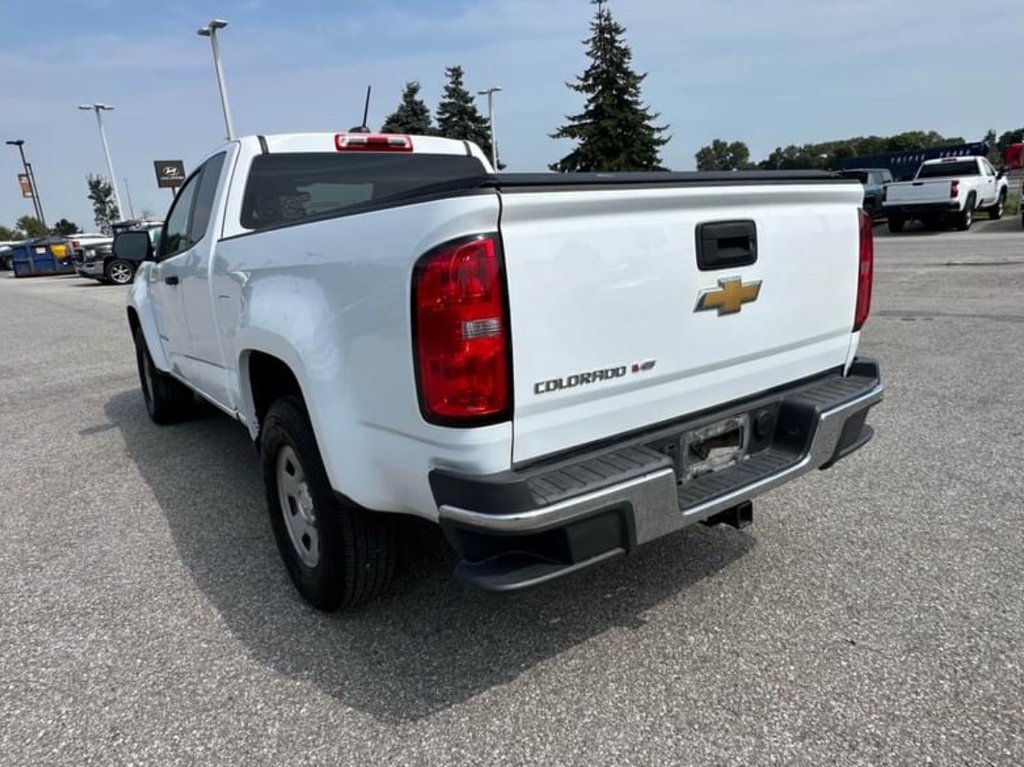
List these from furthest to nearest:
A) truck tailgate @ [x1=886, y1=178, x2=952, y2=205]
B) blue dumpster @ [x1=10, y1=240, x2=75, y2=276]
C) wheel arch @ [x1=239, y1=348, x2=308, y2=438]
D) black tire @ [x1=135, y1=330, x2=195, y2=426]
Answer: blue dumpster @ [x1=10, y1=240, x2=75, y2=276] → truck tailgate @ [x1=886, y1=178, x2=952, y2=205] → black tire @ [x1=135, y1=330, x2=195, y2=426] → wheel arch @ [x1=239, y1=348, x2=308, y2=438]

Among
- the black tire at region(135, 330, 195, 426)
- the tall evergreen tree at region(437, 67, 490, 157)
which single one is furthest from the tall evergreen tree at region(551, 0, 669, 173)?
the black tire at region(135, 330, 195, 426)

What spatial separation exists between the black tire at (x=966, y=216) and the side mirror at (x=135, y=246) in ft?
67.0

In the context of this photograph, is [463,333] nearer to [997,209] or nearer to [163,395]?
[163,395]

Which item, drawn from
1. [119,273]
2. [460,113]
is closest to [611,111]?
[460,113]

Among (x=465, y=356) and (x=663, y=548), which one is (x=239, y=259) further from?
(x=663, y=548)

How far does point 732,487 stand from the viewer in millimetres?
2312

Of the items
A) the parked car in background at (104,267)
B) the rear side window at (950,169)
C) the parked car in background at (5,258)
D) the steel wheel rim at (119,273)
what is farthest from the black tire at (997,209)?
the parked car in background at (5,258)

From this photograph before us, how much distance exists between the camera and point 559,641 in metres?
2.52

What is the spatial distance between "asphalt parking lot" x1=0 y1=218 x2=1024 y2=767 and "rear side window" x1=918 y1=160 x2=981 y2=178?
63.7 feet

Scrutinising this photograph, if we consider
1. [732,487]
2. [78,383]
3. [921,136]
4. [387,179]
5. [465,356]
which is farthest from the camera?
[921,136]

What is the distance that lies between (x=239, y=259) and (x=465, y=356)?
1656mm

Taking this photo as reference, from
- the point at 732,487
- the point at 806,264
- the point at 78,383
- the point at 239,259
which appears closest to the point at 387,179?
the point at 239,259

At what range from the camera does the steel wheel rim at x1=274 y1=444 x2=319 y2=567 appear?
9.08 ft

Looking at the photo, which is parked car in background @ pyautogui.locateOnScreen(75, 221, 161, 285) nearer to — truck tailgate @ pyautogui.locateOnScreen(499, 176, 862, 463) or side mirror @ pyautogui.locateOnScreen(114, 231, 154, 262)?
side mirror @ pyautogui.locateOnScreen(114, 231, 154, 262)
